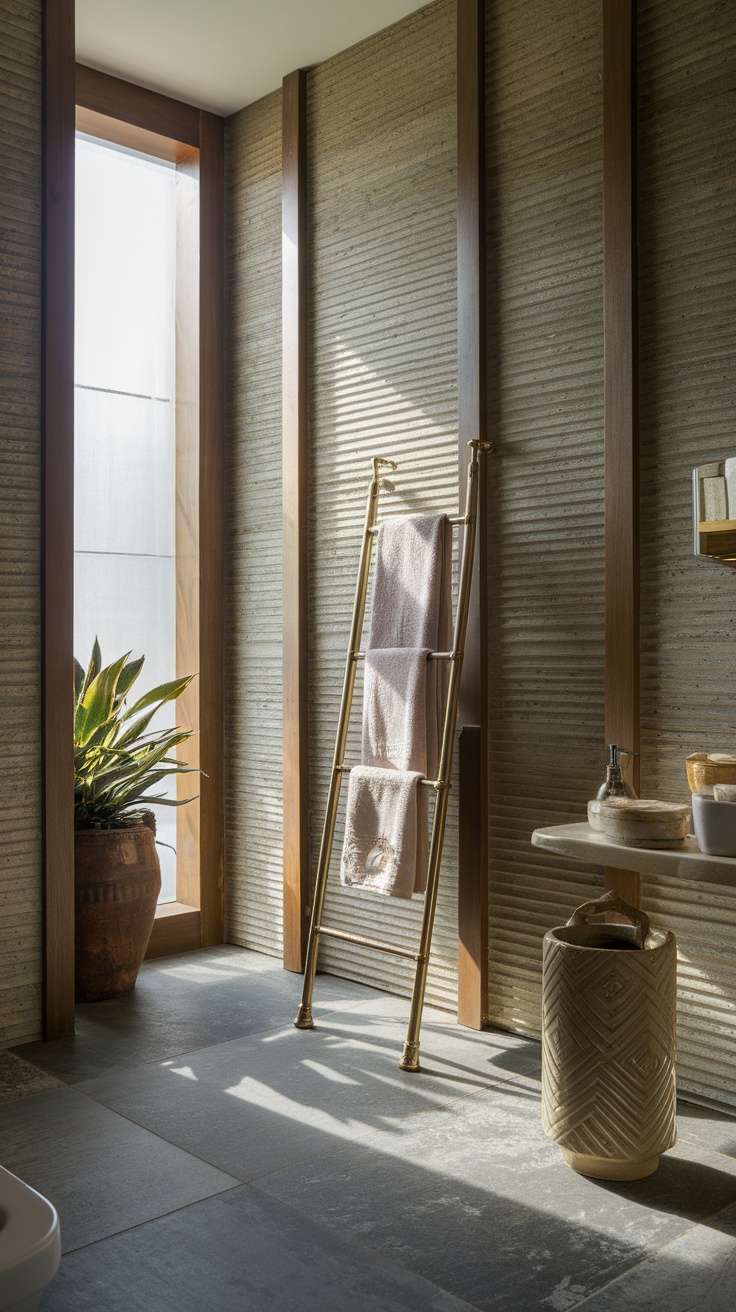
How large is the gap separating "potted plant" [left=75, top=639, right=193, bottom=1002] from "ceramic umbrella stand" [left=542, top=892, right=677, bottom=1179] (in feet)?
4.90

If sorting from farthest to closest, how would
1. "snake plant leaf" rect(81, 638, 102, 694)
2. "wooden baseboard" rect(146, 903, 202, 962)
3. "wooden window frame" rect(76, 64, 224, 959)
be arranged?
"wooden window frame" rect(76, 64, 224, 959) → "wooden baseboard" rect(146, 903, 202, 962) → "snake plant leaf" rect(81, 638, 102, 694)

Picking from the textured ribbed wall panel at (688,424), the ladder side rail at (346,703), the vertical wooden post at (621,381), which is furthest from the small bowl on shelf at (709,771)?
the ladder side rail at (346,703)

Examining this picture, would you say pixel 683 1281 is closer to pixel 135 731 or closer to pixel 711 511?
pixel 711 511

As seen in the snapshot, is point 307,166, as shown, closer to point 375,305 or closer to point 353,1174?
point 375,305

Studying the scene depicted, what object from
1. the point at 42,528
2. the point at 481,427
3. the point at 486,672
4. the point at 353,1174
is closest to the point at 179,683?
the point at 42,528

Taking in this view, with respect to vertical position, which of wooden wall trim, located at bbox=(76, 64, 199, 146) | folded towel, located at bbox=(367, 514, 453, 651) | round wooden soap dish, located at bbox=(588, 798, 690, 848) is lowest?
round wooden soap dish, located at bbox=(588, 798, 690, 848)

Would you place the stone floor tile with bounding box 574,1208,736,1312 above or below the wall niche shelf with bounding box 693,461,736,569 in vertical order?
below

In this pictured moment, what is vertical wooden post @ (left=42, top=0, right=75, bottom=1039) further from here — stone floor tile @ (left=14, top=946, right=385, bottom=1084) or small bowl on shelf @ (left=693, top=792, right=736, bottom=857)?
small bowl on shelf @ (left=693, top=792, right=736, bottom=857)

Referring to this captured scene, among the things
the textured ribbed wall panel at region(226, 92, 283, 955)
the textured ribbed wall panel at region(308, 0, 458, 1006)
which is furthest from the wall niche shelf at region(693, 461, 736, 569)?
the textured ribbed wall panel at region(226, 92, 283, 955)

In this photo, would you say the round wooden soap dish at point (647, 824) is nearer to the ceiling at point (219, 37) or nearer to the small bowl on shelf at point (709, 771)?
the small bowl on shelf at point (709, 771)

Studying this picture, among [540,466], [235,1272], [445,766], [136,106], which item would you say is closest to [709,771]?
[445,766]

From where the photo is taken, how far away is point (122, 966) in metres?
3.16

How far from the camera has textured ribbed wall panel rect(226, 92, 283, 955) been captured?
142 inches

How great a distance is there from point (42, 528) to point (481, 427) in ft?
3.97
